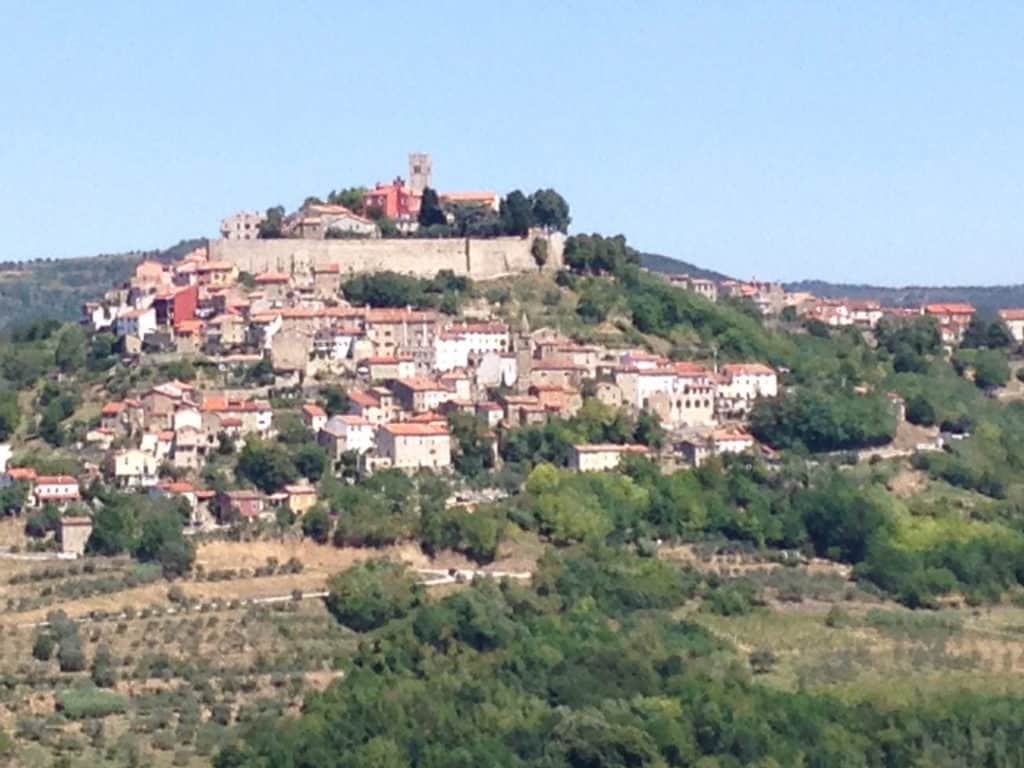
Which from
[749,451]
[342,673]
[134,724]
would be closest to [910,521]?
[749,451]

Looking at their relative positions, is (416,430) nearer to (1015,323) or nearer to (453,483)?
(453,483)

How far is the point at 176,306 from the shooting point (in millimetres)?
65125

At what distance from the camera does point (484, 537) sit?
52562 mm

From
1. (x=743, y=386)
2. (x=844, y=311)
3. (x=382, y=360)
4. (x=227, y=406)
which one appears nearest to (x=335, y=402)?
(x=227, y=406)

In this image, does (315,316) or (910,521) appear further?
(315,316)

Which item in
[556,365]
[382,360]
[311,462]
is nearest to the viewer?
[311,462]

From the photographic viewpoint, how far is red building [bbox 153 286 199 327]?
6506cm

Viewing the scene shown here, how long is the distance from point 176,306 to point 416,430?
33.1ft

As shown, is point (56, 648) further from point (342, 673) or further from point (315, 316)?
point (315, 316)

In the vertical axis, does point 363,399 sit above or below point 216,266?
below

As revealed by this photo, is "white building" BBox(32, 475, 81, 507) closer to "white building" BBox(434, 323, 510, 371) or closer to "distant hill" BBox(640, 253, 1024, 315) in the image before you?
"white building" BBox(434, 323, 510, 371)

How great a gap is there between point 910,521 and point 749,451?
430 cm

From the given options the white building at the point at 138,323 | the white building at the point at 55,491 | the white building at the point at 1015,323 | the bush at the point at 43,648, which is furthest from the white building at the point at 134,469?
the white building at the point at 1015,323

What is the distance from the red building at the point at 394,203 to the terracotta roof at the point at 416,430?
15.9 metres
